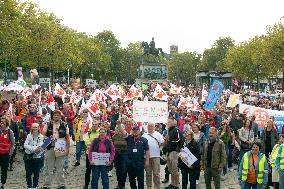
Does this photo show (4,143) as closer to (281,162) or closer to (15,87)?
(281,162)

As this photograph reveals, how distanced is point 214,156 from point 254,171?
5.12ft

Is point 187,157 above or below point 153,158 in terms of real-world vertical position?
above

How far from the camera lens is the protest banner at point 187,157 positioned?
11594 millimetres

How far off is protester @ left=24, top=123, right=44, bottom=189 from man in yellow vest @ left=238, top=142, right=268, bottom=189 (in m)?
4.60

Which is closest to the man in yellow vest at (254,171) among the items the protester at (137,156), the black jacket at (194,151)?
the black jacket at (194,151)

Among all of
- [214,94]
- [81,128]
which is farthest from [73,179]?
[214,94]

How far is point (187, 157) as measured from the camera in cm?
1166

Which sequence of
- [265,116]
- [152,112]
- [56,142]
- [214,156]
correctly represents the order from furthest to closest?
[265,116]
[152,112]
[56,142]
[214,156]

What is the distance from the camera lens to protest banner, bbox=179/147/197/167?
1159 cm

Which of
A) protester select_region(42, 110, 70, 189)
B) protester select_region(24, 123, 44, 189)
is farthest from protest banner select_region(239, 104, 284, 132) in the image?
protester select_region(24, 123, 44, 189)

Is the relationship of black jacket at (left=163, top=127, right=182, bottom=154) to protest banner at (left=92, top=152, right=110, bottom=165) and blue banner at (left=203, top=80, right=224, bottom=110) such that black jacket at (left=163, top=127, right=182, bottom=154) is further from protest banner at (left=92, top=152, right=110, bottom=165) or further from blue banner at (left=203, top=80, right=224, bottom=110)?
blue banner at (left=203, top=80, right=224, bottom=110)

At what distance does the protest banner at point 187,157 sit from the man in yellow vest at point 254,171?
1.87 metres

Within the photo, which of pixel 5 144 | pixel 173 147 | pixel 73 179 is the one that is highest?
pixel 5 144

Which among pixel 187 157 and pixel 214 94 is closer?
pixel 187 157
